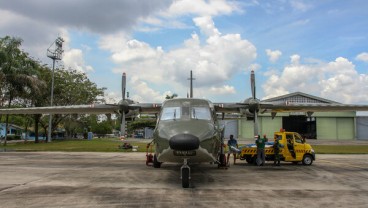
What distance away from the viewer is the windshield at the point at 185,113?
11.7 meters

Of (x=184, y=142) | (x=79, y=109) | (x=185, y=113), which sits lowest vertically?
(x=184, y=142)

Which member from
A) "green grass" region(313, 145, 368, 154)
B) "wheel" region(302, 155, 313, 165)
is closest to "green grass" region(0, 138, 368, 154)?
"green grass" region(313, 145, 368, 154)

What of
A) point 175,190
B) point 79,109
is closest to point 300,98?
point 79,109

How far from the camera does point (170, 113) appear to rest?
39.8ft

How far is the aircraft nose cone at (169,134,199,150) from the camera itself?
948 cm

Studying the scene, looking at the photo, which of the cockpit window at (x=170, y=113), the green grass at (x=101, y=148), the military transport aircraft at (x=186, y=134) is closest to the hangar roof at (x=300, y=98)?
the green grass at (x=101, y=148)

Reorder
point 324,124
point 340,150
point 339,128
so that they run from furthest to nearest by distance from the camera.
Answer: point 324,124
point 339,128
point 340,150

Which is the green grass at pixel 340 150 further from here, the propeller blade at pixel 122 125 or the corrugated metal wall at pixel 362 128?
the corrugated metal wall at pixel 362 128

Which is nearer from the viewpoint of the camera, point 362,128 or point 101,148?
point 101,148

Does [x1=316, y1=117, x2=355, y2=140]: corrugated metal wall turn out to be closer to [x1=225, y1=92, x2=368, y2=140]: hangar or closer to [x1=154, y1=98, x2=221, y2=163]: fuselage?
[x1=225, y1=92, x2=368, y2=140]: hangar

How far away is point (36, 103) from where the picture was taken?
45.0 meters

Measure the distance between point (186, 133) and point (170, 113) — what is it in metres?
2.22

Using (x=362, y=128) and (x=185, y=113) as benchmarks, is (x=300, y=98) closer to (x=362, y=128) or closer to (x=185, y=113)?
(x=362, y=128)

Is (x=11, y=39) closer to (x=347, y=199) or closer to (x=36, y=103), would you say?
(x=36, y=103)
